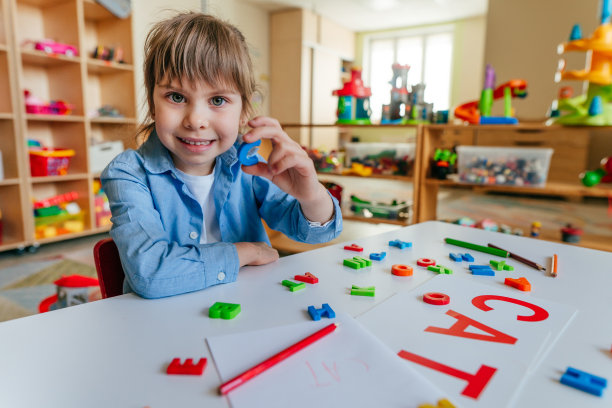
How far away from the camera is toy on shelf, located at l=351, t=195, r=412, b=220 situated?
2.32 m

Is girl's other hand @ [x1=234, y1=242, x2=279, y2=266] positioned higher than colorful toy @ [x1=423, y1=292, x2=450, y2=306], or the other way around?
girl's other hand @ [x1=234, y1=242, x2=279, y2=266]

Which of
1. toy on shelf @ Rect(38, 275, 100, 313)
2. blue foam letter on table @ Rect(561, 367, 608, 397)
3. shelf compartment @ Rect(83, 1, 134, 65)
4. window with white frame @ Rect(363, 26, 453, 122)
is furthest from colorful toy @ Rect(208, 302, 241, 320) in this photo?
window with white frame @ Rect(363, 26, 453, 122)

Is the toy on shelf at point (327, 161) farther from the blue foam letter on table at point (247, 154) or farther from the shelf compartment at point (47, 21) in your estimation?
the blue foam letter on table at point (247, 154)

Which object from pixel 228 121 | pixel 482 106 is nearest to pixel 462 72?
pixel 482 106

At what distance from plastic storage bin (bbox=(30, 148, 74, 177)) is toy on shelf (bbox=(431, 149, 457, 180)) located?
2.11 metres

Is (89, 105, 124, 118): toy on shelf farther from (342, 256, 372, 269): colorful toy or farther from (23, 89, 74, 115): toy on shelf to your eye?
(342, 256, 372, 269): colorful toy

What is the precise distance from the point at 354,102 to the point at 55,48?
172cm

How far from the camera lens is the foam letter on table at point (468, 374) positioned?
348mm

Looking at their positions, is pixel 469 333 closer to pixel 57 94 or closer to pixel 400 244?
pixel 400 244

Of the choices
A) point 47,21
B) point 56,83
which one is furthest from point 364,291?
point 47,21

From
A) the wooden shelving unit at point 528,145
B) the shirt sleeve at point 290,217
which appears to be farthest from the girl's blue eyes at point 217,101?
the wooden shelving unit at point 528,145

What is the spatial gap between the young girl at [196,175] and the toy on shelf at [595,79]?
152 cm

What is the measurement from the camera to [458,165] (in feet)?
7.07

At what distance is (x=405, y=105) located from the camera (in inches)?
87.3
